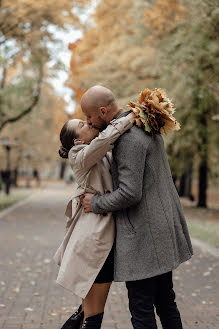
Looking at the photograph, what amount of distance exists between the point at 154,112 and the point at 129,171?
387 mm

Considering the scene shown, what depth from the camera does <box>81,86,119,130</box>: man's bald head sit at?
294 cm

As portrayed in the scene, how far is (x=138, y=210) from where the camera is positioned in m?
2.95

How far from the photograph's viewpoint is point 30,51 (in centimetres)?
1817

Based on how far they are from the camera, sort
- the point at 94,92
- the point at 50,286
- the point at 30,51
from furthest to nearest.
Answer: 1. the point at 30,51
2. the point at 50,286
3. the point at 94,92

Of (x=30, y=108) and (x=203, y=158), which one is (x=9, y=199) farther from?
(x=203, y=158)

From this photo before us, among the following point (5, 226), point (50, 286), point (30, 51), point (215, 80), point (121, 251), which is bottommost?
point (5, 226)

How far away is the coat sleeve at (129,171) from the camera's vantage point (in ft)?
9.37

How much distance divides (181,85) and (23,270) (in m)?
9.00

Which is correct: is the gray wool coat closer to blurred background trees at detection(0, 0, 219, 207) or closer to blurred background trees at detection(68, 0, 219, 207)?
blurred background trees at detection(68, 0, 219, 207)

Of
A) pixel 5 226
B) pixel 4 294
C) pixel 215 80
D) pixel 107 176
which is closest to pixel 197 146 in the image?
pixel 215 80

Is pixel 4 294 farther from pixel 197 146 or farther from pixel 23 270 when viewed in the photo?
pixel 197 146

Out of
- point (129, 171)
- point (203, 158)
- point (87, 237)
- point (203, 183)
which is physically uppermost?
point (129, 171)

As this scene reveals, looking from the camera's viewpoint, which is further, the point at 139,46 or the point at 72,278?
the point at 139,46

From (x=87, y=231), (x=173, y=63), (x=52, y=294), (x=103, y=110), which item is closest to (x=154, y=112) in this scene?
(x=103, y=110)
